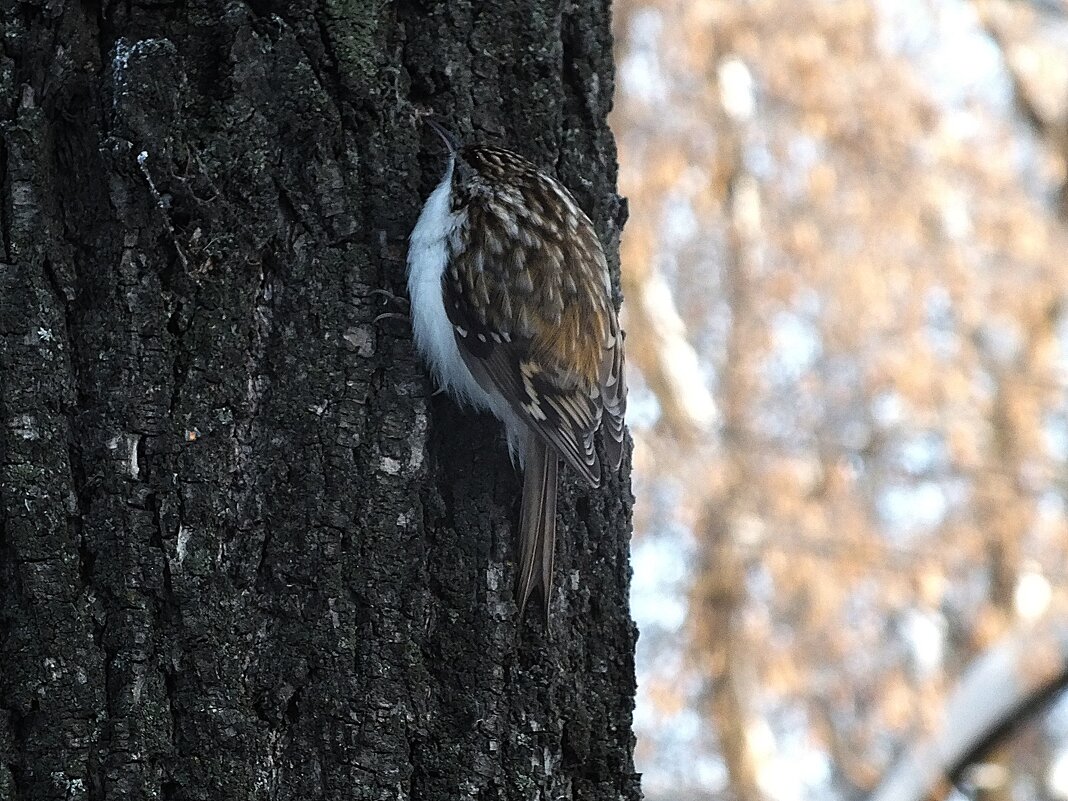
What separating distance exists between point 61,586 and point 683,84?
822 cm

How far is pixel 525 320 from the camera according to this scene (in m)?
2.37

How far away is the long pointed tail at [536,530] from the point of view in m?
1.86

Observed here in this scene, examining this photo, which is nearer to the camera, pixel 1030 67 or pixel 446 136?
pixel 446 136

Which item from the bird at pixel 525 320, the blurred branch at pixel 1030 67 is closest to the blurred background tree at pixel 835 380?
the blurred branch at pixel 1030 67

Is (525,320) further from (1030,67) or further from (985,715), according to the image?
(1030,67)

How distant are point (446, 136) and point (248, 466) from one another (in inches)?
25.5

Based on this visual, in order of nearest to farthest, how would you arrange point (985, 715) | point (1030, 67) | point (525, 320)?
point (525, 320) < point (985, 715) < point (1030, 67)

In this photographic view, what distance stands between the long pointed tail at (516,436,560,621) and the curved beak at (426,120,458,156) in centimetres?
51

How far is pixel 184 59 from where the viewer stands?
1840 millimetres

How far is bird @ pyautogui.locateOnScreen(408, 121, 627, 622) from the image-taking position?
6.53 ft

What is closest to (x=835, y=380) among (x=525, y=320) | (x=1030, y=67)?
→ (x=1030, y=67)

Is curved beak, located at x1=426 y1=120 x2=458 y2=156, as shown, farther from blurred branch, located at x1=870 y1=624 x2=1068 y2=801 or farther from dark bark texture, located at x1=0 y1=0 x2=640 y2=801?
blurred branch, located at x1=870 y1=624 x2=1068 y2=801

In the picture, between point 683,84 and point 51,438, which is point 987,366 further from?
point 51,438

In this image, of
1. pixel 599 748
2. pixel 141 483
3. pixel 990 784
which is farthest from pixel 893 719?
pixel 141 483
